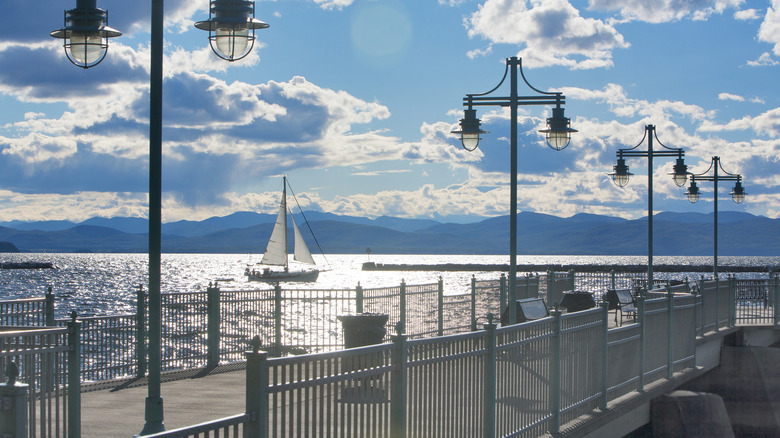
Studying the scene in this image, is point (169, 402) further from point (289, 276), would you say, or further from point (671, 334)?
point (289, 276)

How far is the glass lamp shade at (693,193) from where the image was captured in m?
37.4

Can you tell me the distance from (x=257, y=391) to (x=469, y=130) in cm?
1251

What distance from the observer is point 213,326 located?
53.3 ft

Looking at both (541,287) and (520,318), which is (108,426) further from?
(541,287)

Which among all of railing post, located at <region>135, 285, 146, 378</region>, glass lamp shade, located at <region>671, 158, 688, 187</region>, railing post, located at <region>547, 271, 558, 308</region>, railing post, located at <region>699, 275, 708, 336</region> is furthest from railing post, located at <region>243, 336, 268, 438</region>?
glass lamp shade, located at <region>671, 158, 688, 187</region>

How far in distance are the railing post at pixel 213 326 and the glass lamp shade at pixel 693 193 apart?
86.5ft

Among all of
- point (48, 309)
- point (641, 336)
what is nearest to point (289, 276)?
point (641, 336)

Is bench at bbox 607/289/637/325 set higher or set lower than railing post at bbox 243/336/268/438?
lower

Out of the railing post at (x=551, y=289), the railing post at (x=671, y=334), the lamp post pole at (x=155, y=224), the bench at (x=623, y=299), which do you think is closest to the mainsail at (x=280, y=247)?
the bench at (x=623, y=299)

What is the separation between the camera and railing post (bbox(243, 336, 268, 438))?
5.64m

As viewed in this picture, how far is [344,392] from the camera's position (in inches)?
263

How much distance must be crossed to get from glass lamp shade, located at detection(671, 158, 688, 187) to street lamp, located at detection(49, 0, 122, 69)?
24829mm

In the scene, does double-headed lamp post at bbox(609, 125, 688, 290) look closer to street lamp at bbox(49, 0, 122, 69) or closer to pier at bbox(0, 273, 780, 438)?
pier at bbox(0, 273, 780, 438)

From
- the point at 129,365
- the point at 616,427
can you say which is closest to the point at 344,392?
the point at 616,427
